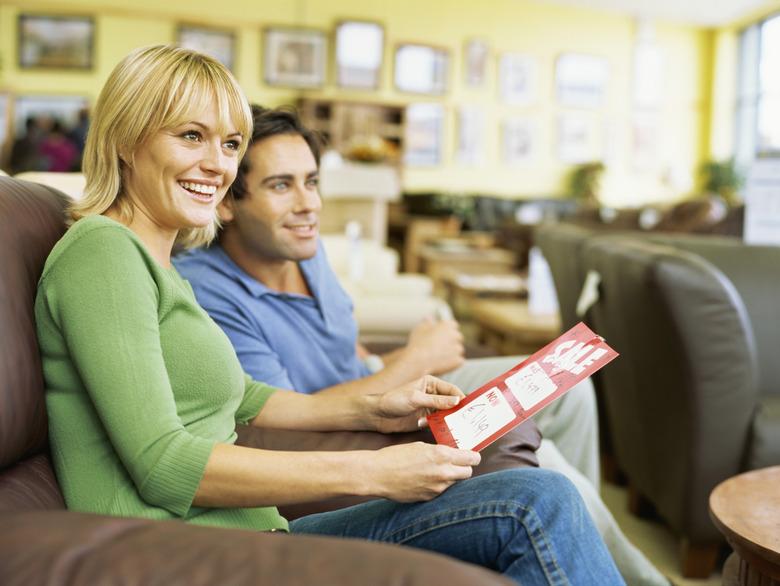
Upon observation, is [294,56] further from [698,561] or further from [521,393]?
[521,393]

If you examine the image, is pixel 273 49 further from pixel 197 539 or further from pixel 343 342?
pixel 197 539

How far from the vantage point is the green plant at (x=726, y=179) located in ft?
39.1

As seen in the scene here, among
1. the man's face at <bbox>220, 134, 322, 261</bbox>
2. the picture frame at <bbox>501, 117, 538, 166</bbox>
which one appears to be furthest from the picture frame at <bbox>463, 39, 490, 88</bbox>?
the man's face at <bbox>220, 134, 322, 261</bbox>

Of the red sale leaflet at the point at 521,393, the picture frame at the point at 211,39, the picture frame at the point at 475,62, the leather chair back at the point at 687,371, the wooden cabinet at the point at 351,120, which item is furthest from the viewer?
the picture frame at the point at 475,62

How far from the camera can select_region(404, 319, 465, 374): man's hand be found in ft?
6.36

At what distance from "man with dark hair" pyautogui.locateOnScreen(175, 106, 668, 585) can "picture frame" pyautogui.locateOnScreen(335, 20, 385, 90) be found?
932 centimetres

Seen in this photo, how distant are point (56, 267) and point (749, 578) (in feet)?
4.09

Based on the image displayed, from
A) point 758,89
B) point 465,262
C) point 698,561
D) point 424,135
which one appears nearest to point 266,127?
point 698,561

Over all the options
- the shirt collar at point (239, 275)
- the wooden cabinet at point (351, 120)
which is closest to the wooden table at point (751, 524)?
the shirt collar at point (239, 275)

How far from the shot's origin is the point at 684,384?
2.29m

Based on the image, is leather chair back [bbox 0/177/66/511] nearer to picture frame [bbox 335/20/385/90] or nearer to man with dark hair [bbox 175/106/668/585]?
man with dark hair [bbox 175/106/668/585]

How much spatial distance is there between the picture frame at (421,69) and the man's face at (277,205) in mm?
9694

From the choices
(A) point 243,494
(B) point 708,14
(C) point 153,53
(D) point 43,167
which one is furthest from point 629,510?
(B) point 708,14

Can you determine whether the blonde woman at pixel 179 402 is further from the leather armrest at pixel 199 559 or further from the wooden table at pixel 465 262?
the wooden table at pixel 465 262
